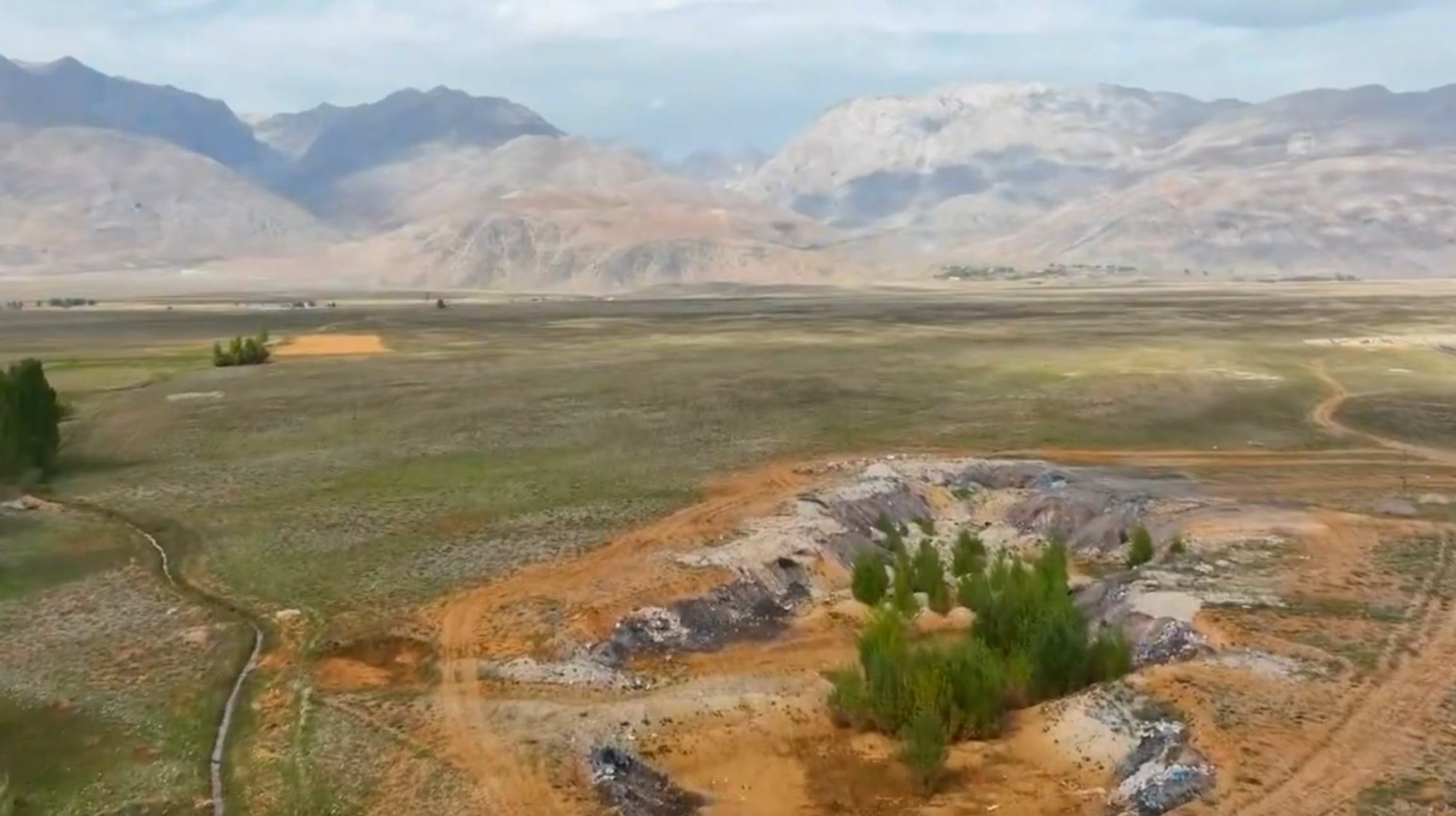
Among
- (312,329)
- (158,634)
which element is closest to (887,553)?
(158,634)

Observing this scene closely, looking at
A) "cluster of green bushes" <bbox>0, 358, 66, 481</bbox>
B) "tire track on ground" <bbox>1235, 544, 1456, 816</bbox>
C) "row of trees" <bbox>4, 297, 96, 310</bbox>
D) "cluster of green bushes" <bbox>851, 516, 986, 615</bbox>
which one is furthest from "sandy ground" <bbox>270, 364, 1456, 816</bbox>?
"row of trees" <bbox>4, 297, 96, 310</bbox>

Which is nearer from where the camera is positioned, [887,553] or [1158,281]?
[887,553]

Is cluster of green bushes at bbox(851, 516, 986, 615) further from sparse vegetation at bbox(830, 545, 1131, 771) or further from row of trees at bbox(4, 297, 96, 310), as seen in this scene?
row of trees at bbox(4, 297, 96, 310)

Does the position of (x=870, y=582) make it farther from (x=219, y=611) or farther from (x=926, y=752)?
(x=219, y=611)

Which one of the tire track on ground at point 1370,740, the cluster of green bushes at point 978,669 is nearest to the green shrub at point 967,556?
the cluster of green bushes at point 978,669

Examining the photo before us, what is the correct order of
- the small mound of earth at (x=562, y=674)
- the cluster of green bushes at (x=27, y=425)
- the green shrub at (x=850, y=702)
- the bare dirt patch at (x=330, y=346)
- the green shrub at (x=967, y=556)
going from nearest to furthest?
1. the green shrub at (x=850, y=702)
2. the small mound of earth at (x=562, y=674)
3. the green shrub at (x=967, y=556)
4. the cluster of green bushes at (x=27, y=425)
5. the bare dirt patch at (x=330, y=346)

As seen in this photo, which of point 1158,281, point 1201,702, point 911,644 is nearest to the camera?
point 1201,702

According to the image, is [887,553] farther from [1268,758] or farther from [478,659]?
[1268,758]

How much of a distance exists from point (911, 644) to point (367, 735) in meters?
7.88

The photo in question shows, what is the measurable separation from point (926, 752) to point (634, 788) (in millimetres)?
3187

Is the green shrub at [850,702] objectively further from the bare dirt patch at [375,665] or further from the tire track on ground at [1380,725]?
the bare dirt patch at [375,665]

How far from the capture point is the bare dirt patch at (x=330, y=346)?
199 ft

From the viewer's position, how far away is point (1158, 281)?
17538cm

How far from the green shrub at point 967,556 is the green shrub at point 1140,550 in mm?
2528
